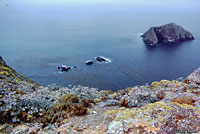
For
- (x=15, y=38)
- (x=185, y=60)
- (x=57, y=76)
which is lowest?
(x=57, y=76)

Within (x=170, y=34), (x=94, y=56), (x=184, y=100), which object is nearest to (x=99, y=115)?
(x=184, y=100)

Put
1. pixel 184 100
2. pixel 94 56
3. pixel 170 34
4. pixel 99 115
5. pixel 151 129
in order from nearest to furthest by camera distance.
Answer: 1. pixel 151 129
2. pixel 99 115
3. pixel 184 100
4. pixel 94 56
5. pixel 170 34

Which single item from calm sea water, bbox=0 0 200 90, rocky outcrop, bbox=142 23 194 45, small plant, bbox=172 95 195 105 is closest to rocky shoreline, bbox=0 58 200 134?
small plant, bbox=172 95 195 105

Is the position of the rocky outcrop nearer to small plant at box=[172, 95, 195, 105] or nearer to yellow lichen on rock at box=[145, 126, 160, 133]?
small plant at box=[172, 95, 195, 105]

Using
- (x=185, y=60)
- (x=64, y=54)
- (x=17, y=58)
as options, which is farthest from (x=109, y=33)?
(x=17, y=58)

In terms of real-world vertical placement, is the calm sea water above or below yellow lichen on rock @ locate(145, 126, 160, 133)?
below

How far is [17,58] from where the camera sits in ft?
270

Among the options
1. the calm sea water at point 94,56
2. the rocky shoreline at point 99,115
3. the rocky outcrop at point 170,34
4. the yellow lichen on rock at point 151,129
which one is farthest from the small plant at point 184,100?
the rocky outcrop at point 170,34

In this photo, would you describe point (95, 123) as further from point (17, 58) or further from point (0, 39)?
point (0, 39)

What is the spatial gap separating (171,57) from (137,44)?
2842cm

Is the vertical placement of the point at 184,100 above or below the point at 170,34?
below

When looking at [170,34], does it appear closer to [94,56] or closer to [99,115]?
[94,56]

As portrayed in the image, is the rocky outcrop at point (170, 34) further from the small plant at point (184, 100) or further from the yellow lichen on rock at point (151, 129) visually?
the yellow lichen on rock at point (151, 129)

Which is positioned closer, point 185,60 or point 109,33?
point 185,60
